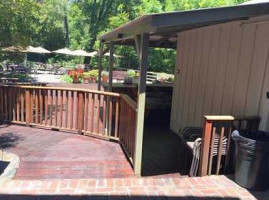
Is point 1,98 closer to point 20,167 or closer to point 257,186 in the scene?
point 20,167

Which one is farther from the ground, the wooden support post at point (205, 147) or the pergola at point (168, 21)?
the pergola at point (168, 21)

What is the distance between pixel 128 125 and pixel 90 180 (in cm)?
Answer: 144

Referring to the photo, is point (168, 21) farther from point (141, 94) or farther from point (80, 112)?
point (80, 112)

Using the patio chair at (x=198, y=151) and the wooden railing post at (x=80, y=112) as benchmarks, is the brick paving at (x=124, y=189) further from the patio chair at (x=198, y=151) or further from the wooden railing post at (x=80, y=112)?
the wooden railing post at (x=80, y=112)

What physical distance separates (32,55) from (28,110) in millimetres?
29289

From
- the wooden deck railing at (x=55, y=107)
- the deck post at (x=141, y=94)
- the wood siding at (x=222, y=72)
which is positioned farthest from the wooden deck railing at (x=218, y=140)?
the wooden deck railing at (x=55, y=107)

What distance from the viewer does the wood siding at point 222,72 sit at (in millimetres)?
4309

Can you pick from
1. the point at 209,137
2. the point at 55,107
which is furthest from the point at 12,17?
the point at 209,137

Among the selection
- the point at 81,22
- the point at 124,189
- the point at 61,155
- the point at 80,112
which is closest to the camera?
the point at 124,189

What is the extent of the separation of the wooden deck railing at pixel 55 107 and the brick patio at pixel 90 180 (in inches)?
31.2

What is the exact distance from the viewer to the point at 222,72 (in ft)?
17.5

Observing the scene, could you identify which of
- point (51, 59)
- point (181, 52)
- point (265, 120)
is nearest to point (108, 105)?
point (181, 52)

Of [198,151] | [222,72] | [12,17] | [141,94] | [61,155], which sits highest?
[12,17]

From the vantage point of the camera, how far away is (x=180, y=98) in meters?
7.16
